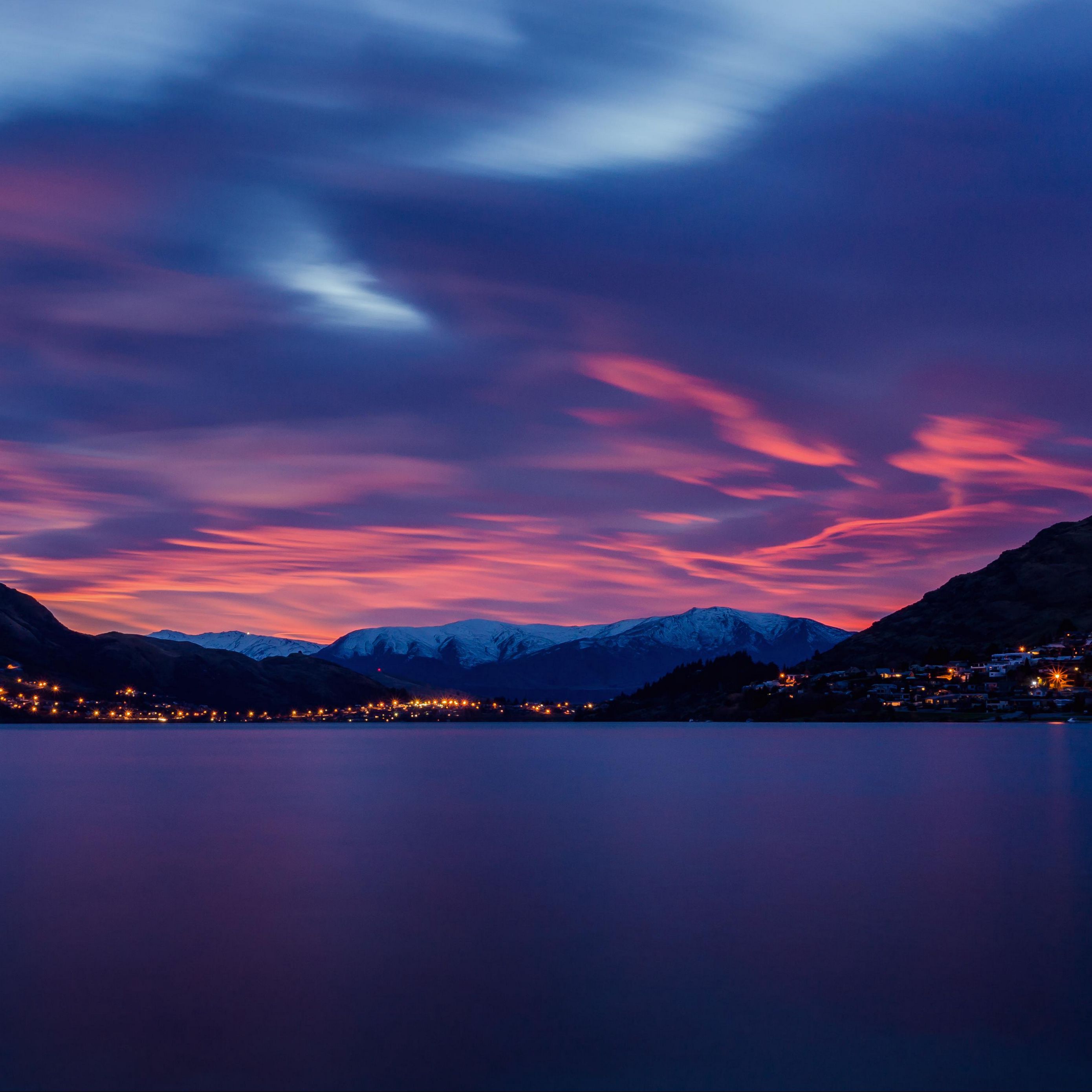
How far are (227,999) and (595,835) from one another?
3264cm

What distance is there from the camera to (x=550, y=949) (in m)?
28.0

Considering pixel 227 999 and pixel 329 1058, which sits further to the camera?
pixel 227 999

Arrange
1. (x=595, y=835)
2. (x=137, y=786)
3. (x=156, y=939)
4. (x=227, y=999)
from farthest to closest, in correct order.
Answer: (x=137, y=786) → (x=595, y=835) → (x=156, y=939) → (x=227, y=999)

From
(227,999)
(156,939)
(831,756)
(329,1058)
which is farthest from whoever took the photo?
(831,756)

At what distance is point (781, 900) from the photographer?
3522 cm

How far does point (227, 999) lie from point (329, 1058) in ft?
16.3

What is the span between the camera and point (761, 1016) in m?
21.6

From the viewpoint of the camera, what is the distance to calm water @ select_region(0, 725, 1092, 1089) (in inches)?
745

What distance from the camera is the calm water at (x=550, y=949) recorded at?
18922 mm

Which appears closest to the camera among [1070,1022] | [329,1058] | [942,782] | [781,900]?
[329,1058]

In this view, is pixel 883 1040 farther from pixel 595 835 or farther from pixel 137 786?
pixel 137 786

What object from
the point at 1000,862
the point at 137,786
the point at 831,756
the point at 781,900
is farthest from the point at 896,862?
the point at 831,756

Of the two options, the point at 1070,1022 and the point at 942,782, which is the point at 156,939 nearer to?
the point at 1070,1022

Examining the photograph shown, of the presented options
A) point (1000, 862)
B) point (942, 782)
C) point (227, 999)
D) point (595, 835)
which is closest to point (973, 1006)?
point (227, 999)
